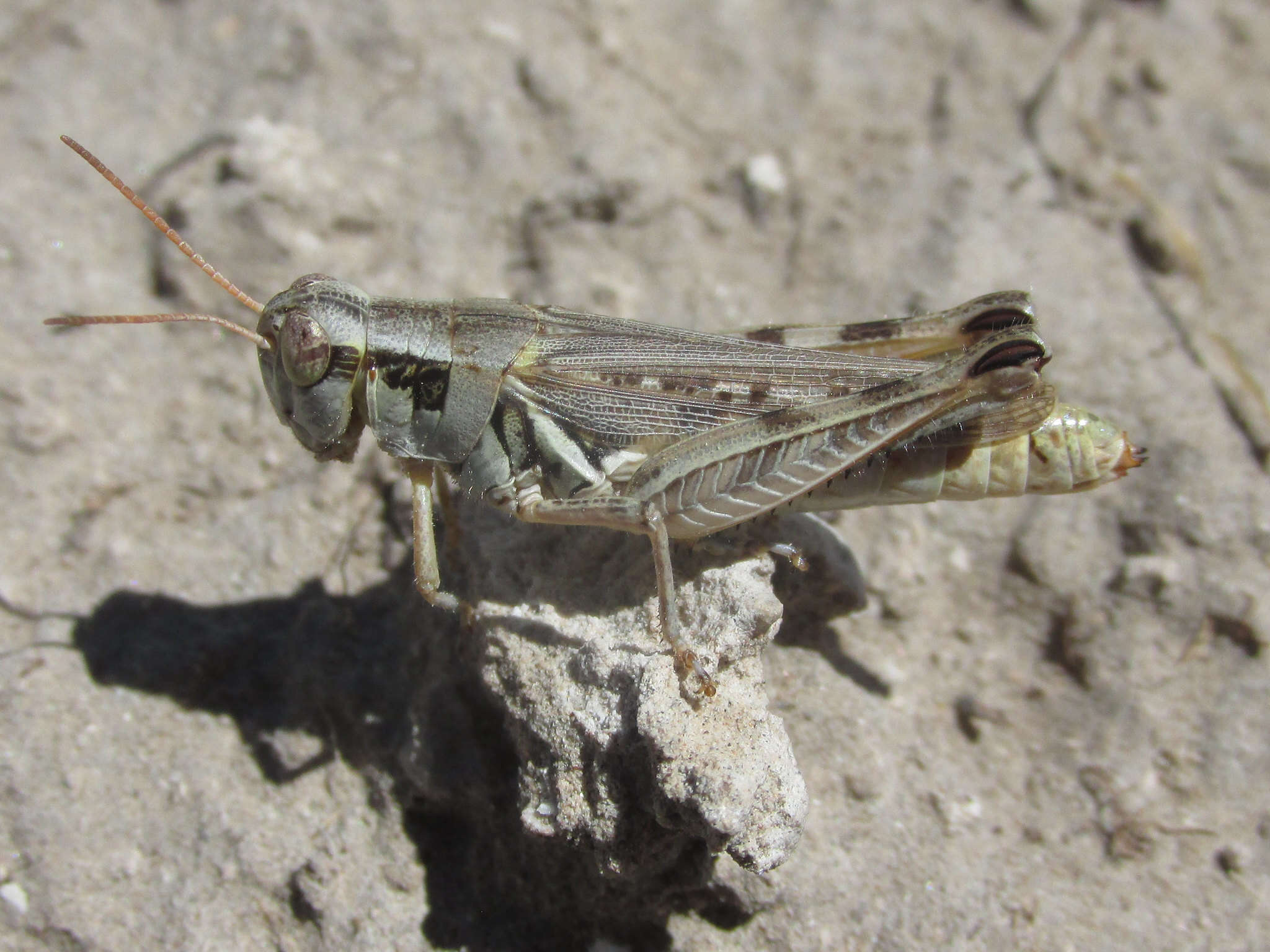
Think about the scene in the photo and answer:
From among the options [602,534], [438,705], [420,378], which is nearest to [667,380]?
[602,534]

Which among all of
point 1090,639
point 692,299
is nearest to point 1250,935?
point 1090,639

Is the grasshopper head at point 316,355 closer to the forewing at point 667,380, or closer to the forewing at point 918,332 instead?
the forewing at point 667,380

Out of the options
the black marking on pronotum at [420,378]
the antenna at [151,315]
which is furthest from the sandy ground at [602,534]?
the antenna at [151,315]

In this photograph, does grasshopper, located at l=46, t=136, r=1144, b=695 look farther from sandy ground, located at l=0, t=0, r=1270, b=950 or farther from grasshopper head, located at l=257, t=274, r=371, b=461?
sandy ground, located at l=0, t=0, r=1270, b=950

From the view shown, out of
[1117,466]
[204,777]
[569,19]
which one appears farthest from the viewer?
[569,19]

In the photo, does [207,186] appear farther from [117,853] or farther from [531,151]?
[117,853]
